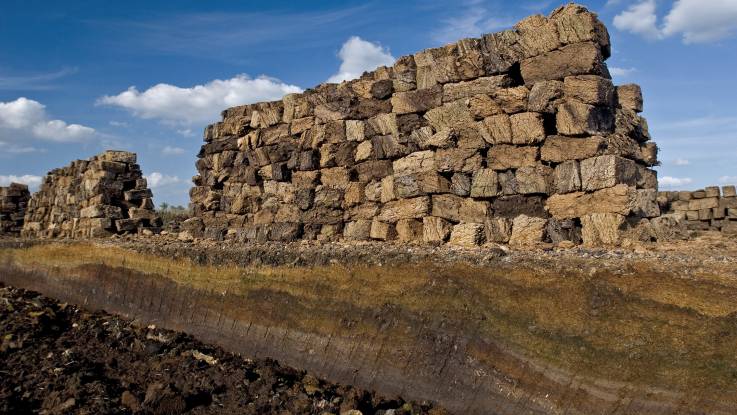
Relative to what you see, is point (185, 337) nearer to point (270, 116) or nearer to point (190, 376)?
point (190, 376)

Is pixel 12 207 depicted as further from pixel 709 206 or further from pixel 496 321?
pixel 709 206

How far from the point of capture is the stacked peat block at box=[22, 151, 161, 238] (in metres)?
14.9

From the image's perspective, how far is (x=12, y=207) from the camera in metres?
21.1

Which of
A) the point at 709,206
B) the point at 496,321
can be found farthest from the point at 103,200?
the point at 709,206

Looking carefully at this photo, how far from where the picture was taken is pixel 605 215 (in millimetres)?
7000

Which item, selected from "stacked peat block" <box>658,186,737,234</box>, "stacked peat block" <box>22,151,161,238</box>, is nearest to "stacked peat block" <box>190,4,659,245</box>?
"stacked peat block" <box>22,151,161,238</box>

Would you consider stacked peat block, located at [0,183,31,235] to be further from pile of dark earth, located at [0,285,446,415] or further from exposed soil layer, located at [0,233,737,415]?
exposed soil layer, located at [0,233,737,415]

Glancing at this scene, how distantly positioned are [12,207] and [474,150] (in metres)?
19.2

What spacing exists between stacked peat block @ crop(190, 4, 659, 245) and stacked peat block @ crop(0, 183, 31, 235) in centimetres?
1393

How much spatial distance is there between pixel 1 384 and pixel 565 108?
7259 millimetres

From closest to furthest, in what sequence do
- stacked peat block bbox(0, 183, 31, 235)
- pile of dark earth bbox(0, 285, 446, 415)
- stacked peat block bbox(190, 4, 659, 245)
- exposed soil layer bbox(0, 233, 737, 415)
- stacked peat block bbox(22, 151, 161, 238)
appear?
1. exposed soil layer bbox(0, 233, 737, 415)
2. pile of dark earth bbox(0, 285, 446, 415)
3. stacked peat block bbox(190, 4, 659, 245)
4. stacked peat block bbox(22, 151, 161, 238)
5. stacked peat block bbox(0, 183, 31, 235)

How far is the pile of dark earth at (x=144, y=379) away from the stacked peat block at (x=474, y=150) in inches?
123

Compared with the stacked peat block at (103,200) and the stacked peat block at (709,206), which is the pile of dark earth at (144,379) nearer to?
the stacked peat block at (103,200)

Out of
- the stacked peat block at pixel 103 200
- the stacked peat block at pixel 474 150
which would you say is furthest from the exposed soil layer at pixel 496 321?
the stacked peat block at pixel 103 200
